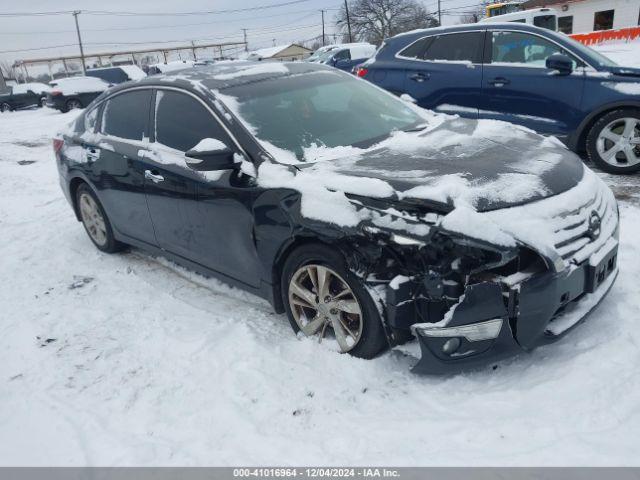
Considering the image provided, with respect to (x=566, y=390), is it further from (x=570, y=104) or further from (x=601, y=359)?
(x=570, y=104)

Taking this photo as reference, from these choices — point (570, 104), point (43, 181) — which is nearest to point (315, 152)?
point (570, 104)

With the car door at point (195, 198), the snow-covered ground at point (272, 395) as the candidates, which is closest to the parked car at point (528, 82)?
the snow-covered ground at point (272, 395)

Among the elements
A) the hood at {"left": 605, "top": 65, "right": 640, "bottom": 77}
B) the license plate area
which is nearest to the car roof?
the license plate area

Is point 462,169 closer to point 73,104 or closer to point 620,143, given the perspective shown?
point 620,143

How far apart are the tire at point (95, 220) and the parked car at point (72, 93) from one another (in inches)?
700

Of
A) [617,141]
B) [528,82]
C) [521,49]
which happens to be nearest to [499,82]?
[528,82]

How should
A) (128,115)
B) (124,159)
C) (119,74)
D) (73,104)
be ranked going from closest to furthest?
(124,159)
(128,115)
(73,104)
(119,74)

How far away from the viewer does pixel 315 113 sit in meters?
3.59

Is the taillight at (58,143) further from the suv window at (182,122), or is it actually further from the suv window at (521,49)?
the suv window at (521,49)

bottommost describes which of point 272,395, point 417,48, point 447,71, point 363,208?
point 272,395

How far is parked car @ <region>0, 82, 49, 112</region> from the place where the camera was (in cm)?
2564

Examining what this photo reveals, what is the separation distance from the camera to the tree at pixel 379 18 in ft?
203

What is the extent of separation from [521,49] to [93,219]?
5.23 metres

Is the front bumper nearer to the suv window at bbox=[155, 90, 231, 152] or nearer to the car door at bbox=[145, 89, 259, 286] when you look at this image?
the car door at bbox=[145, 89, 259, 286]
